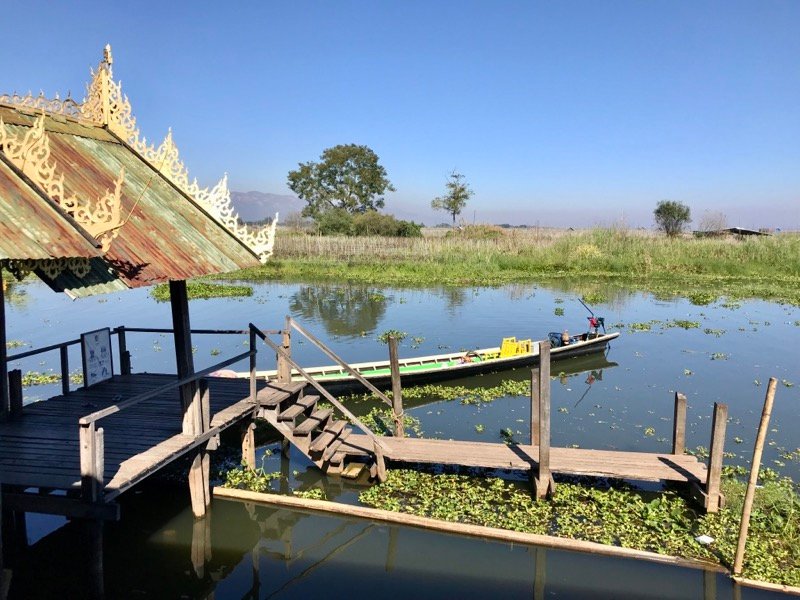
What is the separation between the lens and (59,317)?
78.1 feet

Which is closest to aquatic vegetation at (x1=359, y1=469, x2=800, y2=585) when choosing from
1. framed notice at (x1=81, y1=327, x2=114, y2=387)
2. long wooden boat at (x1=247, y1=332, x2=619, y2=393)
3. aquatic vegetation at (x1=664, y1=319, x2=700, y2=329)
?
long wooden boat at (x1=247, y1=332, x2=619, y2=393)

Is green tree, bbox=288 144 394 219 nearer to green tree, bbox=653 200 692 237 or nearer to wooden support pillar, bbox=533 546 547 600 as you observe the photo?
green tree, bbox=653 200 692 237

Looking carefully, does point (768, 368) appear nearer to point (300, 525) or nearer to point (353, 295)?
point (300, 525)

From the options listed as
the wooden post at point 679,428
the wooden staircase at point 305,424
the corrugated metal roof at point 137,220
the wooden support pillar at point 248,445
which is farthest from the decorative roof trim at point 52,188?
the wooden post at point 679,428

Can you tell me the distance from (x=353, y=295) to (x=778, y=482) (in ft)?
74.2

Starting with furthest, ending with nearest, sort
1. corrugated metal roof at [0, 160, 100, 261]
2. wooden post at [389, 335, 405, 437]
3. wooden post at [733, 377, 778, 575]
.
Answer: wooden post at [389, 335, 405, 437]
wooden post at [733, 377, 778, 575]
corrugated metal roof at [0, 160, 100, 261]

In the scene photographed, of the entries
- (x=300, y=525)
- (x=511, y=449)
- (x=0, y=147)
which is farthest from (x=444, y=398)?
(x=0, y=147)

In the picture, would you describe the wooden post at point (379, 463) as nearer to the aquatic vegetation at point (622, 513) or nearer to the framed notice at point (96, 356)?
the aquatic vegetation at point (622, 513)

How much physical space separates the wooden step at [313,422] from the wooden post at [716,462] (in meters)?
5.75

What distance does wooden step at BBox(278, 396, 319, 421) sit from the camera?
8898mm

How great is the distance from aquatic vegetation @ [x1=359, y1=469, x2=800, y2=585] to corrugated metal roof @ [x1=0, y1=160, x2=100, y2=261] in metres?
5.53

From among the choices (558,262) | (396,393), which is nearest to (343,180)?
(558,262)

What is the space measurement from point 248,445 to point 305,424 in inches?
43.7

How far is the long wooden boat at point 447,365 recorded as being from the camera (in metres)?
13.1
